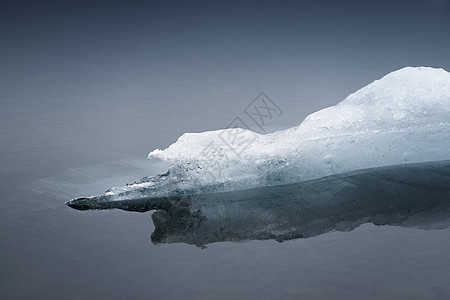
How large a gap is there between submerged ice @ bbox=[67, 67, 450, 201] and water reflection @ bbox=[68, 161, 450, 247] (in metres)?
0.08

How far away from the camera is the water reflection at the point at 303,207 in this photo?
277cm

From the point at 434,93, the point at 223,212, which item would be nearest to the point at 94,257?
the point at 223,212

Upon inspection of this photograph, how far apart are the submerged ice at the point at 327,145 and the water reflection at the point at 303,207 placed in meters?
0.08

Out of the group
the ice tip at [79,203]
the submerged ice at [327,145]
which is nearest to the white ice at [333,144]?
the submerged ice at [327,145]

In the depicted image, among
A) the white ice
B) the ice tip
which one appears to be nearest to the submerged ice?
the white ice

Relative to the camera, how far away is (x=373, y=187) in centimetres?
326

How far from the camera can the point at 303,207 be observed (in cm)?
303

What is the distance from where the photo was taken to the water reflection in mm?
2770

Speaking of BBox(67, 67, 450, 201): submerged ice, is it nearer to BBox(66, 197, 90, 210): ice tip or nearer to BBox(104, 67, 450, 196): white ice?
BBox(104, 67, 450, 196): white ice

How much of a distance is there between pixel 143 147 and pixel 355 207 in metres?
1.45

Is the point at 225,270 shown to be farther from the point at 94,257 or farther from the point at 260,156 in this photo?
the point at 260,156

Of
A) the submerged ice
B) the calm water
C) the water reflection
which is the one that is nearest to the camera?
the calm water

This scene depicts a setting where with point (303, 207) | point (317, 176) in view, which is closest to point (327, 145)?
point (317, 176)

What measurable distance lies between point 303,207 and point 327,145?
21.9 inches
